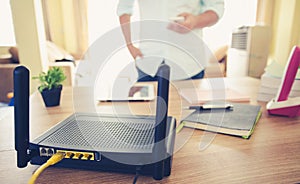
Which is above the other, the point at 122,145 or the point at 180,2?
the point at 180,2

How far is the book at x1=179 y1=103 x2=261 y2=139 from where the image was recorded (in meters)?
0.61

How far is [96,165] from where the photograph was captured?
16.9 inches

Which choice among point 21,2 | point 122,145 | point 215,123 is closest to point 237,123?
point 215,123

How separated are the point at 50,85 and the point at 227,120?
2.04 feet

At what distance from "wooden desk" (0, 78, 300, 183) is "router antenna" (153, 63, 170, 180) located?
32mm

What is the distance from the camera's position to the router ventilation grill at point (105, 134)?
1.42 feet

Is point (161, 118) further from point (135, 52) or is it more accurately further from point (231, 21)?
point (231, 21)

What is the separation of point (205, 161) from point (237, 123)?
0.72 ft

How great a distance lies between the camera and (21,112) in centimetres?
38

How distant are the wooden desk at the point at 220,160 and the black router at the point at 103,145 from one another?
2 cm

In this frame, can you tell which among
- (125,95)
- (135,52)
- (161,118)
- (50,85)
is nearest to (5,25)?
(50,85)

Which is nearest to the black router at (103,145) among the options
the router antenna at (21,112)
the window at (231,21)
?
the router antenna at (21,112)

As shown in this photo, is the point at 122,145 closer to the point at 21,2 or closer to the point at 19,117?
the point at 19,117

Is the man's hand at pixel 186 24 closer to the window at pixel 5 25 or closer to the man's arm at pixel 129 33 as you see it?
the man's arm at pixel 129 33
